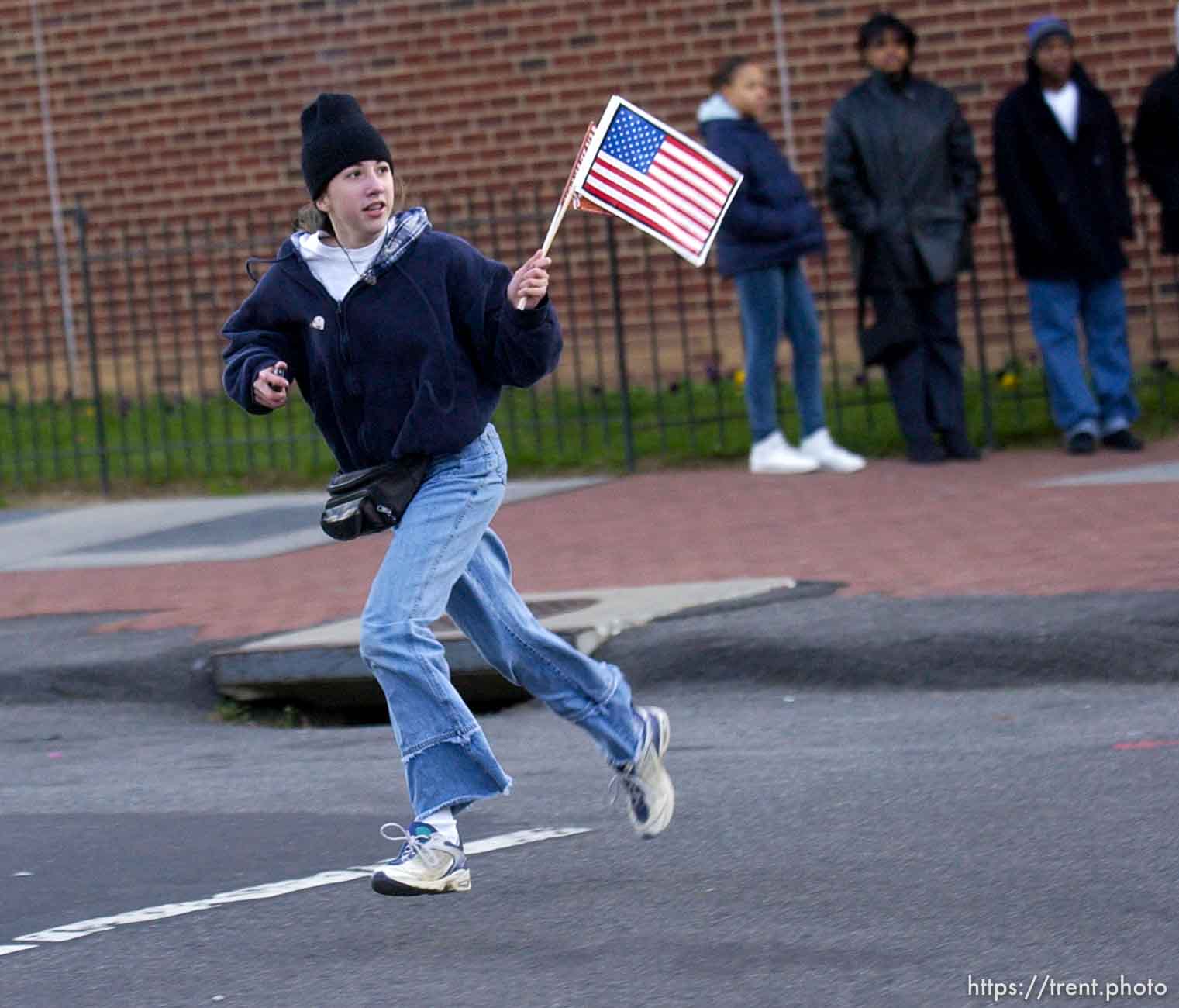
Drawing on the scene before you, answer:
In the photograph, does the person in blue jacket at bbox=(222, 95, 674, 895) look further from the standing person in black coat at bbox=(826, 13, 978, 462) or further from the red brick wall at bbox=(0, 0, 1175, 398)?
the red brick wall at bbox=(0, 0, 1175, 398)

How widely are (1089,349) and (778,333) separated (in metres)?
1.57

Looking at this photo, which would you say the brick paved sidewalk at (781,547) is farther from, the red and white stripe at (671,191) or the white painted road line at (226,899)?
the white painted road line at (226,899)

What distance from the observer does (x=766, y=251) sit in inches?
417

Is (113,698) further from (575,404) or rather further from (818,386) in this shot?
(575,404)

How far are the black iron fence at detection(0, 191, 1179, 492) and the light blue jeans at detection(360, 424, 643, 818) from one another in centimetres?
683

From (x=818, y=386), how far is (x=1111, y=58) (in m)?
3.60

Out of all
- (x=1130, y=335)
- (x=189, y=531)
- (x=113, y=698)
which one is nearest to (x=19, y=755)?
(x=113, y=698)

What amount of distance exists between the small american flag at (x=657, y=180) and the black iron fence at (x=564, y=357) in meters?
6.31

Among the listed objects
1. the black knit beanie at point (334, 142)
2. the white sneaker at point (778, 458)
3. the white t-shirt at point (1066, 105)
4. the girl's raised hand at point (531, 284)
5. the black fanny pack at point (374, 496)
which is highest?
the white t-shirt at point (1066, 105)

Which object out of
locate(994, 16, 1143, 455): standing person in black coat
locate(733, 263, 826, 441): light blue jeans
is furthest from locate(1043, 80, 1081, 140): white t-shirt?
locate(733, 263, 826, 441): light blue jeans

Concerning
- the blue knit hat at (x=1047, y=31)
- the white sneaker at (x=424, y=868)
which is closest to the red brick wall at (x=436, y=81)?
the blue knit hat at (x=1047, y=31)

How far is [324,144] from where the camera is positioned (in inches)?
Result: 187

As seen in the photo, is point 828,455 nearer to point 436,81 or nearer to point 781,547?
point 781,547

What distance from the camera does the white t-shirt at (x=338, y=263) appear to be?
4.77 meters
